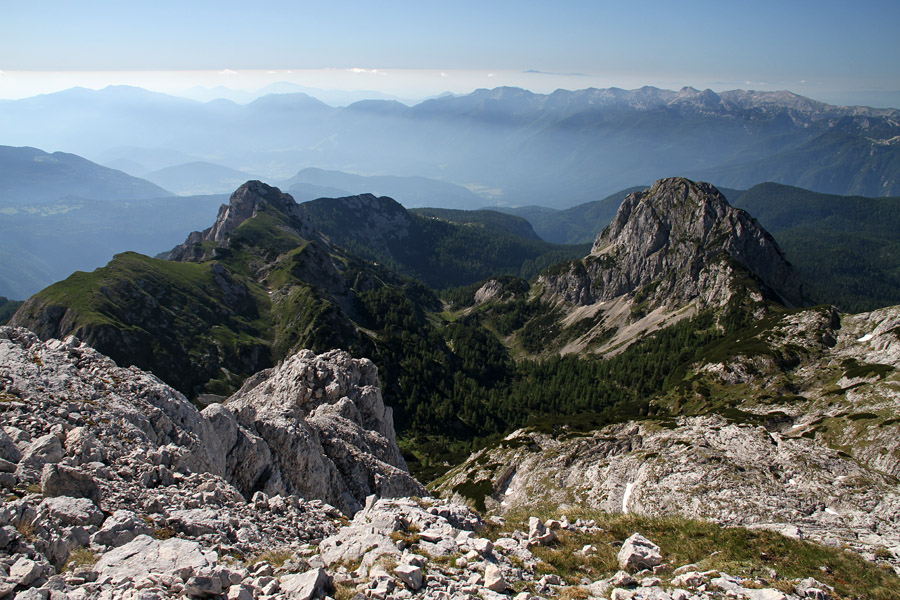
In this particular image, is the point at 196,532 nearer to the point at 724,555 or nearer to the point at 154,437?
the point at 154,437

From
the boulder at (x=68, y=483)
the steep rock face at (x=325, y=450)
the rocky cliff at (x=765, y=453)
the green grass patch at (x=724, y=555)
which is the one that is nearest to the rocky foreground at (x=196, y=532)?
the boulder at (x=68, y=483)

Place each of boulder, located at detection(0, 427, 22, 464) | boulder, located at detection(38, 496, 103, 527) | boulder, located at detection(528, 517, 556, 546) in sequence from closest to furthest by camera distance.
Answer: boulder, located at detection(38, 496, 103, 527)
boulder, located at detection(0, 427, 22, 464)
boulder, located at detection(528, 517, 556, 546)

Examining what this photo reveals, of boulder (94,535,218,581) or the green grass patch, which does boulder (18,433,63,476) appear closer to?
boulder (94,535,218,581)

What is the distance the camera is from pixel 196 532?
2238 centimetres

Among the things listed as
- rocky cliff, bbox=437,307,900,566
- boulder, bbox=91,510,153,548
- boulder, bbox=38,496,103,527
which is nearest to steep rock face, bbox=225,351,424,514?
boulder, bbox=91,510,153,548

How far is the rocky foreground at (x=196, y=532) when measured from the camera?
16.8 m

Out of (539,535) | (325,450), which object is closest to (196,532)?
(539,535)

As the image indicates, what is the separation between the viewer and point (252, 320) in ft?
590

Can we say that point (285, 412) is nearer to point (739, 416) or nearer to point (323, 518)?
point (323, 518)

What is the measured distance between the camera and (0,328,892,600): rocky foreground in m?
16.8

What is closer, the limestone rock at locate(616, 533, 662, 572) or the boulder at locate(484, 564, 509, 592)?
the boulder at locate(484, 564, 509, 592)

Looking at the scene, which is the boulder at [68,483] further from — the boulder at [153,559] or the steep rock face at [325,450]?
the steep rock face at [325,450]

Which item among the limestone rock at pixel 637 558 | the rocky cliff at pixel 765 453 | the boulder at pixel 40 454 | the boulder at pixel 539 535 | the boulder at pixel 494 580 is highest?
the boulder at pixel 40 454

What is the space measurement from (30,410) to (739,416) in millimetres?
82620
